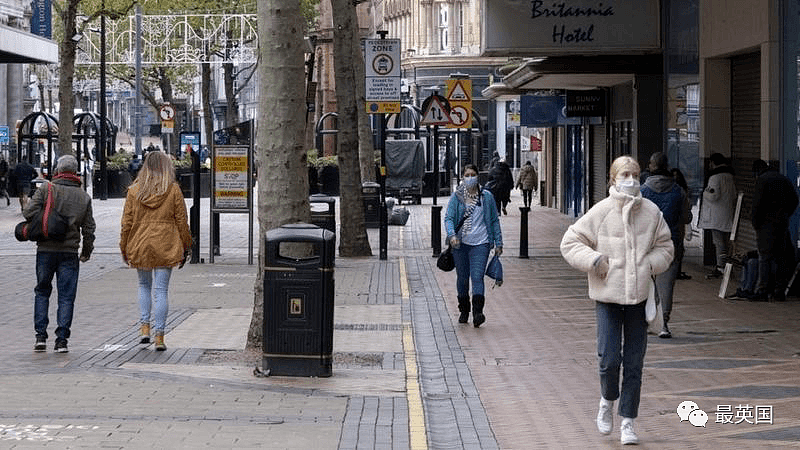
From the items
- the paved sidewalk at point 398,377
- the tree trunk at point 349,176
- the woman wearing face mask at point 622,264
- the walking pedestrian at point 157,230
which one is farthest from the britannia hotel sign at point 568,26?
the woman wearing face mask at point 622,264

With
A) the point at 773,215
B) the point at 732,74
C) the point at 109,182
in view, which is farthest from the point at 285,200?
the point at 109,182

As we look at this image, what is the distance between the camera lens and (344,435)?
934 cm

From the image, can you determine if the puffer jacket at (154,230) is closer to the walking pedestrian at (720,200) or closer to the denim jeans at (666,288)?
the denim jeans at (666,288)

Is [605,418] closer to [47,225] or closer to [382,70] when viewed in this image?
[47,225]

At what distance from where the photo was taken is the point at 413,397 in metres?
11.0

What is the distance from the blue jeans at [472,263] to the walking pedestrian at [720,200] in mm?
5902

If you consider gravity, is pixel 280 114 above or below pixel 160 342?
above

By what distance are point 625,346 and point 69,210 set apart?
588 cm

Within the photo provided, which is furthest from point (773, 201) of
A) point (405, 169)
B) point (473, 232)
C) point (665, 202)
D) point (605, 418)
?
point (405, 169)

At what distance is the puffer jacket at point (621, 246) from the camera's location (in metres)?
9.05

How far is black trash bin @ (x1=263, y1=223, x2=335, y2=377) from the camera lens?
11.6 meters

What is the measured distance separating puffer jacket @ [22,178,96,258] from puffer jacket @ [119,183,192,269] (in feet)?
1.09

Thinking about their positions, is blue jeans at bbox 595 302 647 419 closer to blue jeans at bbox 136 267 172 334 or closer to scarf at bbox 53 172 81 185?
blue jeans at bbox 136 267 172 334

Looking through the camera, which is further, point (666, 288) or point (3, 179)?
point (3, 179)
